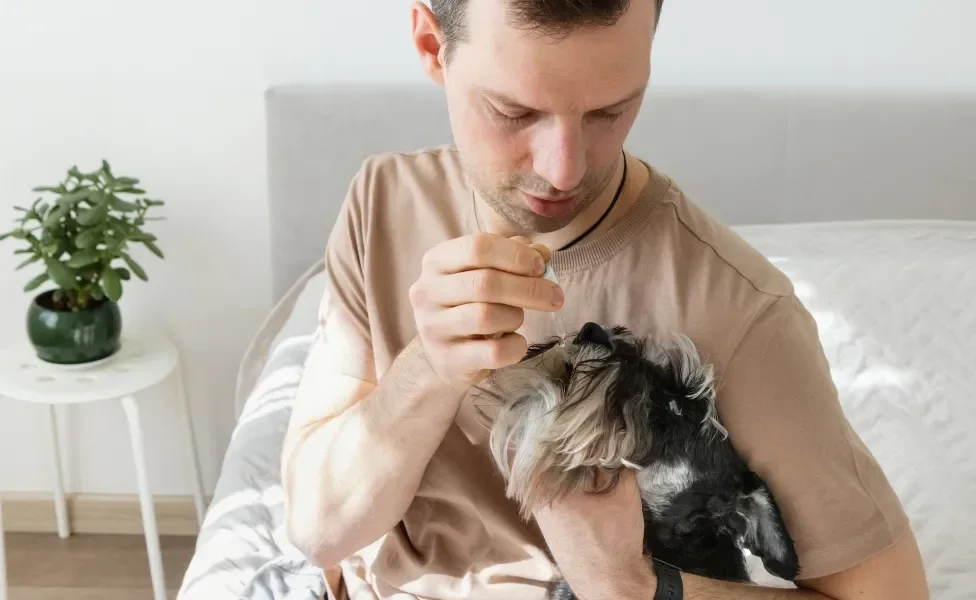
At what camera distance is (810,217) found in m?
1.98

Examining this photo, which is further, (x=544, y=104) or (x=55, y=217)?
(x=55, y=217)

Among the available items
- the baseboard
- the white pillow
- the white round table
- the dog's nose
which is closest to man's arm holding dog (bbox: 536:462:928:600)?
the dog's nose

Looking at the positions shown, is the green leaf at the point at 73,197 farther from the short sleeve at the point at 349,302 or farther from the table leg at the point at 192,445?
the short sleeve at the point at 349,302

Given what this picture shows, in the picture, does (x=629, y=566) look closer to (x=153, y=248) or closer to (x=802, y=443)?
(x=802, y=443)

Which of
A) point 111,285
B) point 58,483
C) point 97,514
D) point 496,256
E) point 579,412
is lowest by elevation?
point 97,514

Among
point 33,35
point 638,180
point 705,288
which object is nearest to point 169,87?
point 33,35

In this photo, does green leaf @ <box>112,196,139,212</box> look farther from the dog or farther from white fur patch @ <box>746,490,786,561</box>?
white fur patch @ <box>746,490,786,561</box>

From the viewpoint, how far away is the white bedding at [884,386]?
4.21ft

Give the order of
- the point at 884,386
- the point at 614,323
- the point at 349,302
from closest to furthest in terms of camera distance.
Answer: the point at 614,323, the point at 349,302, the point at 884,386

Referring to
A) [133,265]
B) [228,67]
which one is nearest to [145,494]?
[133,265]

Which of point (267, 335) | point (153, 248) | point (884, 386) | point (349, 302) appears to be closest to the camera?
point (349, 302)

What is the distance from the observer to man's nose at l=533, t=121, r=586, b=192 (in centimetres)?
82

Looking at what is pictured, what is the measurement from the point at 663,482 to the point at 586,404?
6.2 inches

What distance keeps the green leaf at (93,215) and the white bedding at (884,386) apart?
1.41ft
